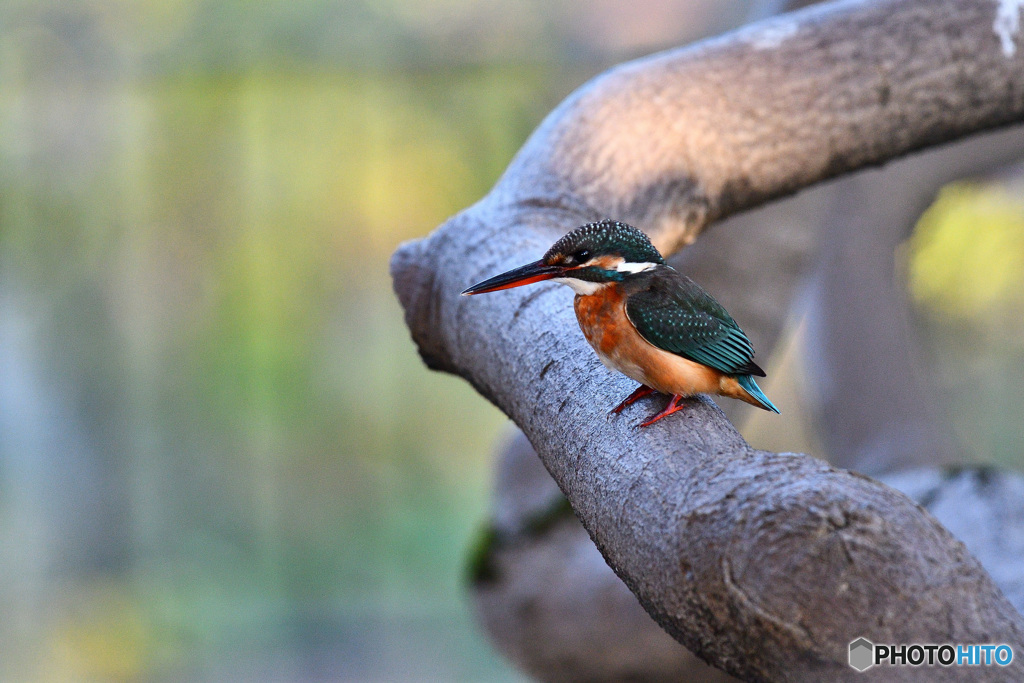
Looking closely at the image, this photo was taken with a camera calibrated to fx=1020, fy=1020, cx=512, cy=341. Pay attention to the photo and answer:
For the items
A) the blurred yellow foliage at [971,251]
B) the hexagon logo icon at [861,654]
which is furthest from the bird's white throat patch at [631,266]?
the blurred yellow foliage at [971,251]

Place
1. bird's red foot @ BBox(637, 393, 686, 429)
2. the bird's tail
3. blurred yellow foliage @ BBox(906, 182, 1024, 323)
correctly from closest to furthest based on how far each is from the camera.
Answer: bird's red foot @ BBox(637, 393, 686, 429), the bird's tail, blurred yellow foliage @ BBox(906, 182, 1024, 323)

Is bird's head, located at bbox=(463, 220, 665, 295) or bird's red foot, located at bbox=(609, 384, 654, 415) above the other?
bird's head, located at bbox=(463, 220, 665, 295)

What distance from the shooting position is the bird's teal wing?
33.7 inches

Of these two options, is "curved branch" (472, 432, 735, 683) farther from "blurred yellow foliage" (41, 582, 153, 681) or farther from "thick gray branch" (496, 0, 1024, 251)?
"blurred yellow foliage" (41, 582, 153, 681)

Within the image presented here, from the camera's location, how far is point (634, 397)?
2.71 ft

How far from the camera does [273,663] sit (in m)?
2.98

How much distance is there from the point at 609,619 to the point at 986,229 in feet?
6.73

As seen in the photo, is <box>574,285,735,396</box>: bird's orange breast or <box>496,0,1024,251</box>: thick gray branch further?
<box>496,0,1024,251</box>: thick gray branch

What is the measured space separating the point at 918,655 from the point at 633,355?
0.34 metres

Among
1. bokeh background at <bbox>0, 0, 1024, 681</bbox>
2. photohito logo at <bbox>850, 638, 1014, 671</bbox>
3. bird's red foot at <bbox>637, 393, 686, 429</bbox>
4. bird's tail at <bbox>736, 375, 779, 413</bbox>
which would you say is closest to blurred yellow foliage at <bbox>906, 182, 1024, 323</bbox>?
bokeh background at <bbox>0, 0, 1024, 681</bbox>

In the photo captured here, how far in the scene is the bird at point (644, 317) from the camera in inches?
33.4

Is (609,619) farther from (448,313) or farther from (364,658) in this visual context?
(364,658)

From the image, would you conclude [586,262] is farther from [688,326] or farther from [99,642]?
[99,642]

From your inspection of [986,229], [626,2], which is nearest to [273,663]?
[626,2]
